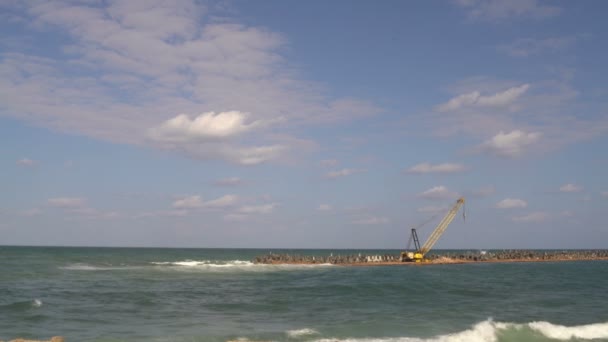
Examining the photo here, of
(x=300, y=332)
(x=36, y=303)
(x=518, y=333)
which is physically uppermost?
(x=36, y=303)

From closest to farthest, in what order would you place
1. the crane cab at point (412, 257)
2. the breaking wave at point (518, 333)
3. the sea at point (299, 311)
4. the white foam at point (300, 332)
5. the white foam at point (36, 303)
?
the white foam at point (300, 332)
the breaking wave at point (518, 333)
the sea at point (299, 311)
the white foam at point (36, 303)
the crane cab at point (412, 257)

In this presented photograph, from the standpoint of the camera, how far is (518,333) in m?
25.4

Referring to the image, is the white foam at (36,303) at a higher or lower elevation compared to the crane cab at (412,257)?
lower

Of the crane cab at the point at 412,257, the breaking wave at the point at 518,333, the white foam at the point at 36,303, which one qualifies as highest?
the crane cab at the point at 412,257

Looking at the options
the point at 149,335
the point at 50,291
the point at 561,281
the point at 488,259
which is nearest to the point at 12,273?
the point at 50,291

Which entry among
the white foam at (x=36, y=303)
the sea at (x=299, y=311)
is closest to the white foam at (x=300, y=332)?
the sea at (x=299, y=311)

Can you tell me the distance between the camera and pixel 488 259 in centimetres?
10112

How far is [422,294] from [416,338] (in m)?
17.3

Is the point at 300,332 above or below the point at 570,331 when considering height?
above

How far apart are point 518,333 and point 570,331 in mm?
2607

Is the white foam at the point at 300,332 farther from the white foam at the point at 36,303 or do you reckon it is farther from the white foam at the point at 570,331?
the white foam at the point at 36,303

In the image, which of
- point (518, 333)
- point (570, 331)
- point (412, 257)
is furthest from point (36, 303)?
point (412, 257)

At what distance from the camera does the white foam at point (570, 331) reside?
25212 mm

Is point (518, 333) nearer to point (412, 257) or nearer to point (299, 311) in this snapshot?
point (299, 311)
